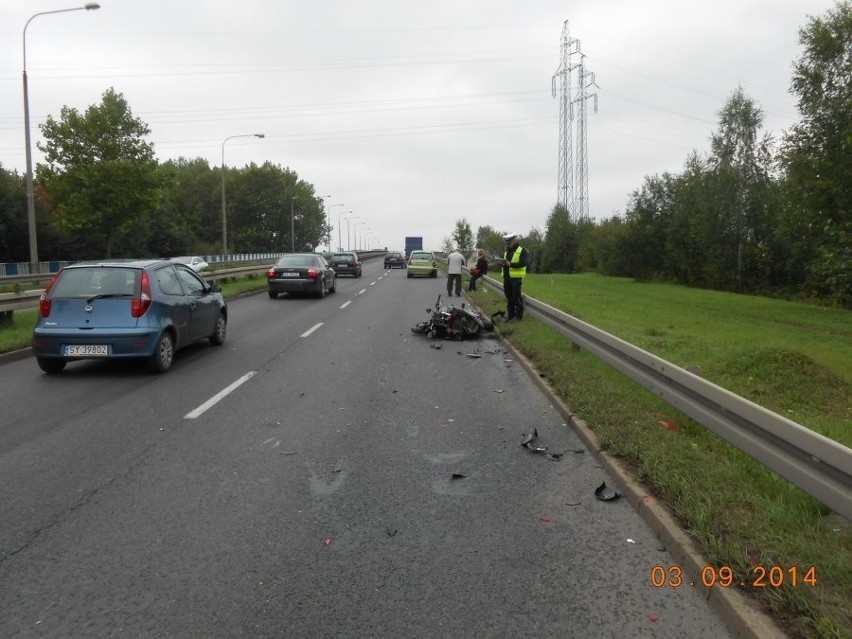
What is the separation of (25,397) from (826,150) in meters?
27.8

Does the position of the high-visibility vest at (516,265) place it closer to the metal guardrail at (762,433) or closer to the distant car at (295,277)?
the metal guardrail at (762,433)

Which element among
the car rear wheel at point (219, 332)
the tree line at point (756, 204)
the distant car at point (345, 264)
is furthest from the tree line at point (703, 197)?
the car rear wheel at point (219, 332)

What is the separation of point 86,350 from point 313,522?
5.79 metres


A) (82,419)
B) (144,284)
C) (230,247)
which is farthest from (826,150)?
(230,247)

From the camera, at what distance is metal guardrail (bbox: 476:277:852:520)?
291 centimetres

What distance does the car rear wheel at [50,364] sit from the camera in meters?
8.55

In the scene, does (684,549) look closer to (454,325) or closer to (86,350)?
(86,350)

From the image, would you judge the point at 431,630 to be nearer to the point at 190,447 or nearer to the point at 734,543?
the point at 734,543

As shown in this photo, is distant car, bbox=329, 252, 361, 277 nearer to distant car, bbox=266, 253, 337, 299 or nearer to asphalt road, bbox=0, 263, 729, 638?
distant car, bbox=266, 253, 337, 299

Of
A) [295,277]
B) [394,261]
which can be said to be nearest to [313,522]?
[295,277]

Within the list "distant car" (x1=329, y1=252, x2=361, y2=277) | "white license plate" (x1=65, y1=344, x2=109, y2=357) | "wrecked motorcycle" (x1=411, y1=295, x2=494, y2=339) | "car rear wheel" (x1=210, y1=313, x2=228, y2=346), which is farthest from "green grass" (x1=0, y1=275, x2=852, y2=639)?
"distant car" (x1=329, y1=252, x2=361, y2=277)

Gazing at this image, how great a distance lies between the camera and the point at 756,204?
4062 centimetres
